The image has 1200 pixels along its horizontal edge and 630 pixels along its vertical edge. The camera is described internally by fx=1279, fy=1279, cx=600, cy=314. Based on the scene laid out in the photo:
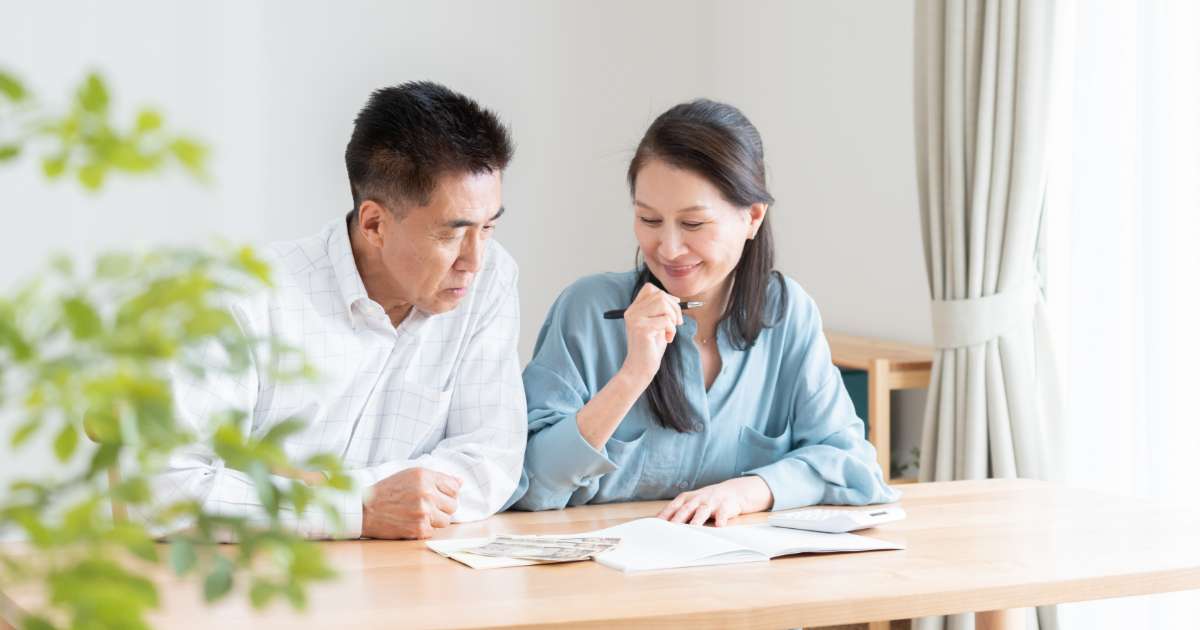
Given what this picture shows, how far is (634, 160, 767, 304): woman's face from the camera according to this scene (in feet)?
6.60

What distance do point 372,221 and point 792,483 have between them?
754 mm

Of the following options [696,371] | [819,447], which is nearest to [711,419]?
[696,371]

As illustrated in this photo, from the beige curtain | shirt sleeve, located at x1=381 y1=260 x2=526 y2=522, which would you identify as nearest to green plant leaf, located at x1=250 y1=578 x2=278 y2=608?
shirt sleeve, located at x1=381 y1=260 x2=526 y2=522

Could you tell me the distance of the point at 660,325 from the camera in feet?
6.37

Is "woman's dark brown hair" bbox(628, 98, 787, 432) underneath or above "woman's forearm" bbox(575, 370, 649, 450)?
above

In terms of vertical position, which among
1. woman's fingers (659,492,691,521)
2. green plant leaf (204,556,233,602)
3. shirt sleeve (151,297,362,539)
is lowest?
woman's fingers (659,492,691,521)

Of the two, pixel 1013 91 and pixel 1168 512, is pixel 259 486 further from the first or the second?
pixel 1013 91

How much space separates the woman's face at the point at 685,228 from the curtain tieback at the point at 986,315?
1069 millimetres

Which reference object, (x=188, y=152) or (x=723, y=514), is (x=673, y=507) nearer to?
(x=723, y=514)

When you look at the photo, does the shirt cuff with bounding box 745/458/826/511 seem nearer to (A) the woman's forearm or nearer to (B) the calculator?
(B) the calculator

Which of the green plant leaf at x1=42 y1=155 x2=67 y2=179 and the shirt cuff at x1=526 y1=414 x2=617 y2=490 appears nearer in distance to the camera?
the green plant leaf at x1=42 y1=155 x2=67 y2=179

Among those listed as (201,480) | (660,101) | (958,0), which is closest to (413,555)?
(201,480)

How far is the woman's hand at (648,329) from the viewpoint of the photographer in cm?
192

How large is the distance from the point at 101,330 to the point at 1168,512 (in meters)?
1.83
